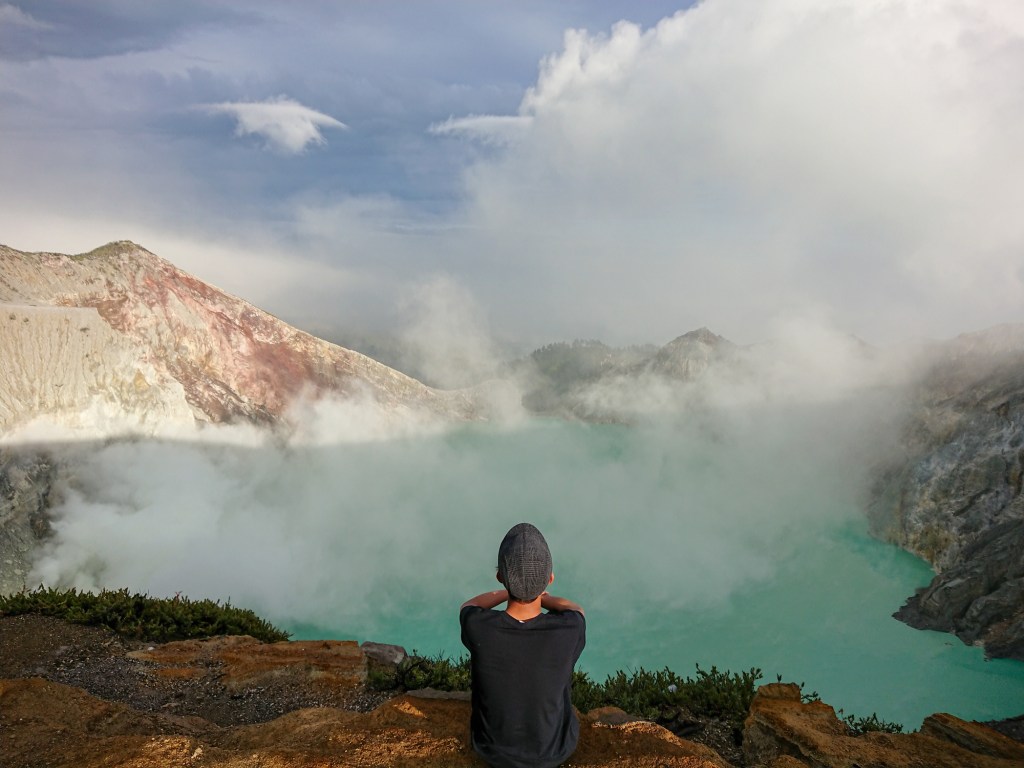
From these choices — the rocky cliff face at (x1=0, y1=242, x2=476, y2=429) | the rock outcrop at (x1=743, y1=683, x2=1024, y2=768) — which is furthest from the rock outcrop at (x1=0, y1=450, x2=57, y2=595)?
the rock outcrop at (x1=743, y1=683, x2=1024, y2=768)

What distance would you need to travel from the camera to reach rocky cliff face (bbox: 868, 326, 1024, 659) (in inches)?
779

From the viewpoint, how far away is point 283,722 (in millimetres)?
5812

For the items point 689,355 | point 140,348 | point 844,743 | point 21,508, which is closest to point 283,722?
point 844,743

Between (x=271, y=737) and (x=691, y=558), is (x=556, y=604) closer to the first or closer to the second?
(x=271, y=737)

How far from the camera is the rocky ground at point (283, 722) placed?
4.88 m

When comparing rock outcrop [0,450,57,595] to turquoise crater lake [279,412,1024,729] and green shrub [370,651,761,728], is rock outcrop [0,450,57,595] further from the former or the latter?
green shrub [370,651,761,728]

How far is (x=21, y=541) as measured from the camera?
76.5ft

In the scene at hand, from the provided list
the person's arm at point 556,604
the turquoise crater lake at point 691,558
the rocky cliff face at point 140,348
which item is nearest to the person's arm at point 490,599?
the person's arm at point 556,604

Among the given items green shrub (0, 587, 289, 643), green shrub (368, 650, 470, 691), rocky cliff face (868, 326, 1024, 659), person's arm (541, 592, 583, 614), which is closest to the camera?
person's arm (541, 592, 583, 614)

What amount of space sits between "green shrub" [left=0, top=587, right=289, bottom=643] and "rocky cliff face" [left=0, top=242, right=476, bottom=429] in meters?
18.2

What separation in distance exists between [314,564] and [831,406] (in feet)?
102

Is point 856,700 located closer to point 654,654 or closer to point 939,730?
point 654,654

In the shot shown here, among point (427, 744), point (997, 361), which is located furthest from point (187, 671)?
point (997, 361)

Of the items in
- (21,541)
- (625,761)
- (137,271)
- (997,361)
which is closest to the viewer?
(625,761)
